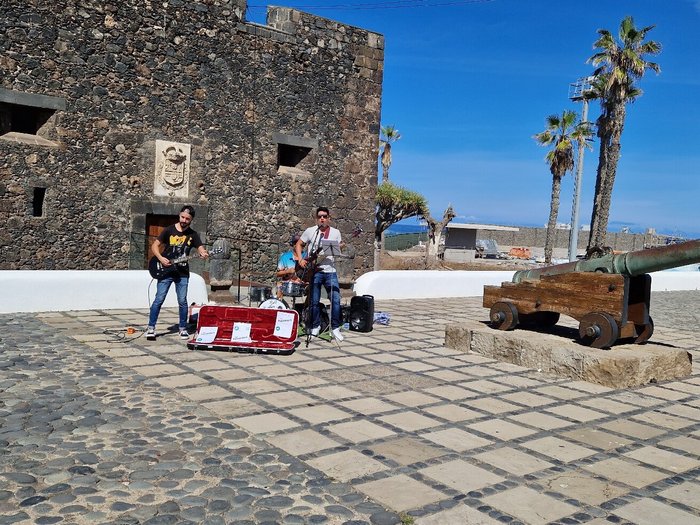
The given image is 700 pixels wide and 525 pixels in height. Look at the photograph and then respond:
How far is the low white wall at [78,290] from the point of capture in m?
9.30

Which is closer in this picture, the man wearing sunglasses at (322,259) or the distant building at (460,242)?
the man wearing sunglasses at (322,259)

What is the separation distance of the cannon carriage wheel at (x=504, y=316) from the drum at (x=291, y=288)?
2.28 m

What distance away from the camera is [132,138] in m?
12.4

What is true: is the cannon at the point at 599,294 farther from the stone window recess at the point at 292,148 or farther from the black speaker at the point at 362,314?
the stone window recess at the point at 292,148

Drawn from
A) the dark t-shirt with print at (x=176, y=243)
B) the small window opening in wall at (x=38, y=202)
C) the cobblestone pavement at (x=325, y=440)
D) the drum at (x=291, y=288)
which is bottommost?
the cobblestone pavement at (x=325, y=440)

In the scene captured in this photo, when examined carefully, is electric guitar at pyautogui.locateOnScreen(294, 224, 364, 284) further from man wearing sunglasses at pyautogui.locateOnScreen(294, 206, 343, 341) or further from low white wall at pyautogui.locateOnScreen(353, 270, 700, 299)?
low white wall at pyautogui.locateOnScreen(353, 270, 700, 299)

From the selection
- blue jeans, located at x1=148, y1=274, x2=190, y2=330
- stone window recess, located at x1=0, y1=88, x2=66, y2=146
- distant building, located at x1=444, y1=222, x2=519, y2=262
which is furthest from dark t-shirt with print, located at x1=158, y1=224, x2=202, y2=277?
distant building, located at x1=444, y1=222, x2=519, y2=262

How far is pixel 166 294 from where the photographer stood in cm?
777

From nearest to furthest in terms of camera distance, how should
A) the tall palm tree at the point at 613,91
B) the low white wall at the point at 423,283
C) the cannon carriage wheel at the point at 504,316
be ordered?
the cannon carriage wheel at the point at 504,316
the low white wall at the point at 423,283
the tall palm tree at the point at 613,91

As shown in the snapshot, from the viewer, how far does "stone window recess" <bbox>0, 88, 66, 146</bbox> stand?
1114 cm

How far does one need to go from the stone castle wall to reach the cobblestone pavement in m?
5.05

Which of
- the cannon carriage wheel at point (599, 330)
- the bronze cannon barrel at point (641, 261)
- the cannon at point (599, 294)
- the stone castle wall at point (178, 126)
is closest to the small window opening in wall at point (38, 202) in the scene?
the stone castle wall at point (178, 126)

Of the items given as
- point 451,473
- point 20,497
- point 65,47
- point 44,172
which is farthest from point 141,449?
point 65,47

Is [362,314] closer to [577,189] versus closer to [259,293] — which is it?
[259,293]
